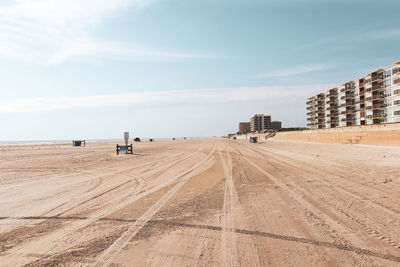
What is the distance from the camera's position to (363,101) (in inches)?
2714

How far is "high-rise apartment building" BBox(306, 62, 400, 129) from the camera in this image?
56469 mm

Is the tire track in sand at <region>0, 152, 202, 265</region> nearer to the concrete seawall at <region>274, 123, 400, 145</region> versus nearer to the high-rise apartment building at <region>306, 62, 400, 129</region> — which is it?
the concrete seawall at <region>274, 123, 400, 145</region>

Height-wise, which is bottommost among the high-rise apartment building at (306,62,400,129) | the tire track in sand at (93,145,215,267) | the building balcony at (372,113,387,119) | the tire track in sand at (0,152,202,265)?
the tire track in sand at (0,152,202,265)

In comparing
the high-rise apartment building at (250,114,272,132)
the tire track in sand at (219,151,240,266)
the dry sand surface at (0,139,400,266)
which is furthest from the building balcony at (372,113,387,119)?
the high-rise apartment building at (250,114,272,132)

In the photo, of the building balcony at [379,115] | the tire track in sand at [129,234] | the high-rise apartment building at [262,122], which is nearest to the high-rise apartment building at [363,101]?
the building balcony at [379,115]

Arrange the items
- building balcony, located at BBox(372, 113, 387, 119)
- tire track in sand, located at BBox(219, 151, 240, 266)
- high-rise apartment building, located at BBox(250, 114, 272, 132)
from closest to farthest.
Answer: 1. tire track in sand, located at BBox(219, 151, 240, 266)
2. building balcony, located at BBox(372, 113, 387, 119)
3. high-rise apartment building, located at BBox(250, 114, 272, 132)

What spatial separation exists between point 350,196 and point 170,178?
6.31m

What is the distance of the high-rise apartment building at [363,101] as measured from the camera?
185ft

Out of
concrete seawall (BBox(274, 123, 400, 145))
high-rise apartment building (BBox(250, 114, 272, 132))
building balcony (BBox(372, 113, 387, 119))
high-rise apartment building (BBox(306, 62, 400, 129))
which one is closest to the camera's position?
concrete seawall (BBox(274, 123, 400, 145))

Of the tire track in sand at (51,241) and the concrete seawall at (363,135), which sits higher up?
the concrete seawall at (363,135)

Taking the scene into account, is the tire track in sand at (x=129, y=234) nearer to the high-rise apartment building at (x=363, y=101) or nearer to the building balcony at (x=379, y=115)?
the high-rise apartment building at (x=363, y=101)

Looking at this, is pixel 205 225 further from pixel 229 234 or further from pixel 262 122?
pixel 262 122

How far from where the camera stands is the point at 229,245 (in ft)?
11.4

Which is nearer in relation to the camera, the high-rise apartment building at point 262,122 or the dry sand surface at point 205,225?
the dry sand surface at point 205,225
